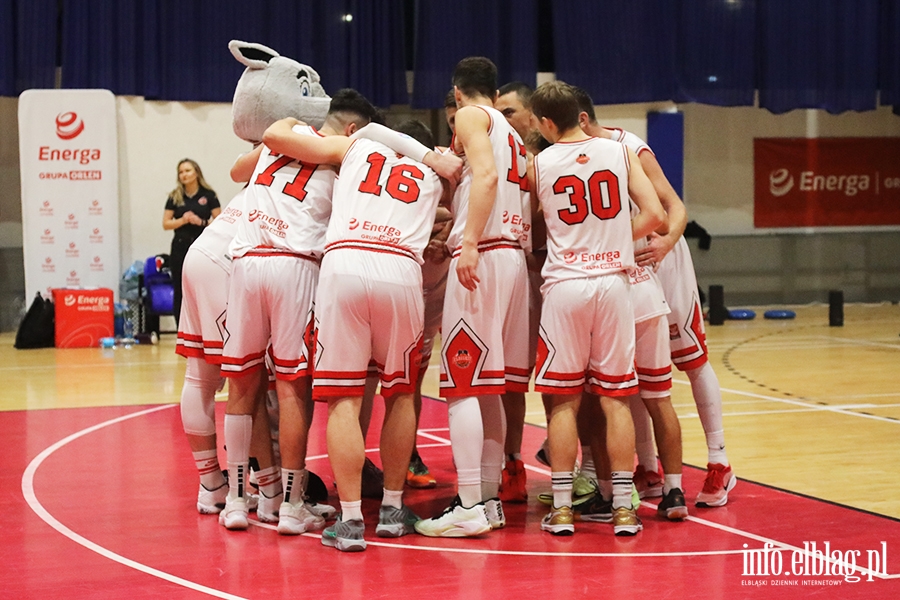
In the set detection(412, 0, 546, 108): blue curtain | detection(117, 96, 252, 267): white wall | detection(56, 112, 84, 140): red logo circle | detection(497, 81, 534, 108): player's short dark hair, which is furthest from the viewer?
detection(412, 0, 546, 108): blue curtain

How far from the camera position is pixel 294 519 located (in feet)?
15.5

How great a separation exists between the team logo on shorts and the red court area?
2.49 feet

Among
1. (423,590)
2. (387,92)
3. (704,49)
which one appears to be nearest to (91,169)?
(387,92)

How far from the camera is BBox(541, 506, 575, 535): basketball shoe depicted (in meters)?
4.68

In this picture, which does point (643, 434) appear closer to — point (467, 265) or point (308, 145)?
point (467, 265)

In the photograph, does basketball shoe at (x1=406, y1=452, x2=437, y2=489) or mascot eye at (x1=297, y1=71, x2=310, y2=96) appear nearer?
mascot eye at (x1=297, y1=71, x2=310, y2=96)

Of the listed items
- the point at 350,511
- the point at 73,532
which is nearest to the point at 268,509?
the point at 350,511

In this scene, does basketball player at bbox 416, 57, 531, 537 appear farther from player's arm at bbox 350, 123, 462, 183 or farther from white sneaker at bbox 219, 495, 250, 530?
white sneaker at bbox 219, 495, 250, 530

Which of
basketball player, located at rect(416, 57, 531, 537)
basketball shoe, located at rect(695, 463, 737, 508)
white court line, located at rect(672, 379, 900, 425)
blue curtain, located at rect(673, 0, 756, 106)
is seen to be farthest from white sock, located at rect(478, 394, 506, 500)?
blue curtain, located at rect(673, 0, 756, 106)

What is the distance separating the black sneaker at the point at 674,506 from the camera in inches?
192

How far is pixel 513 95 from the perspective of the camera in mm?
5695

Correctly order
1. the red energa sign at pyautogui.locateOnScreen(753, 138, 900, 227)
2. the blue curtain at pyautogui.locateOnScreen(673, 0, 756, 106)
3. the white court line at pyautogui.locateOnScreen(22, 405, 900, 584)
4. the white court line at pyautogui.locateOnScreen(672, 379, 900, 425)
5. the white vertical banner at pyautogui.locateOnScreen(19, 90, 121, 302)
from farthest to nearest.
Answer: the red energa sign at pyautogui.locateOnScreen(753, 138, 900, 227) < the blue curtain at pyautogui.locateOnScreen(673, 0, 756, 106) < the white vertical banner at pyautogui.locateOnScreen(19, 90, 121, 302) < the white court line at pyautogui.locateOnScreen(672, 379, 900, 425) < the white court line at pyautogui.locateOnScreen(22, 405, 900, 584)

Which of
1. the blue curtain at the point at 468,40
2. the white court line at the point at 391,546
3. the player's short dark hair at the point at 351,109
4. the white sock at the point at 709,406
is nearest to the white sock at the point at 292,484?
the white court line at the point at 391,546

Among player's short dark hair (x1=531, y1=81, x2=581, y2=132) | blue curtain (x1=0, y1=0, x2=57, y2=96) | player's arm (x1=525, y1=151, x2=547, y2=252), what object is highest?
blue curtain (x1=0, y1=0, x2=57, y2=96)
